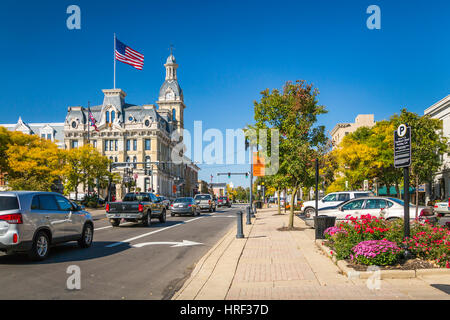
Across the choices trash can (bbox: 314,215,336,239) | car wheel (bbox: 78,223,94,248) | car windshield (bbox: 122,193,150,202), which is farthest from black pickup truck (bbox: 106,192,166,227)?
trash can (bbox: 314,215,336,239)

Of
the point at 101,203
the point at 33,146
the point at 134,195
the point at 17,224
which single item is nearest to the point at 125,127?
the point at 101,203

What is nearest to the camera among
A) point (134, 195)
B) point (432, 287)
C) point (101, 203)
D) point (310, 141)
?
point (432, 287)

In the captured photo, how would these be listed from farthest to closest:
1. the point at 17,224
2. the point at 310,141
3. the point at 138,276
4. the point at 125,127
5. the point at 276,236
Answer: the point at 125,127, the point at 310,141, the point at 276,236, the point at 17,224, the point at 138,276

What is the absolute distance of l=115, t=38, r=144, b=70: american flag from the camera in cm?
5003

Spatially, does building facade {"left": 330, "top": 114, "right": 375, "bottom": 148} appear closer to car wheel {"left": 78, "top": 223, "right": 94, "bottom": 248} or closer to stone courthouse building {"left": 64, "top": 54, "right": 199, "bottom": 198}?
stone courthouse building {"left": 64, "top": 54, "right": 199, "bottom": 198}

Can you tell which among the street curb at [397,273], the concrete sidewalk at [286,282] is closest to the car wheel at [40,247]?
the concrete sidewalk at [286,282]

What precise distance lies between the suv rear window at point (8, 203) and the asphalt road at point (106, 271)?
1.30 m

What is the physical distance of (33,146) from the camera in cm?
4662

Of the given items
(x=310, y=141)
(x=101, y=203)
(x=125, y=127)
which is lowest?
(x=101, y=203)

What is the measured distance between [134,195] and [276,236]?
31.7 feet

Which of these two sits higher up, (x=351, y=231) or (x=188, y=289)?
(x=351, y=231)

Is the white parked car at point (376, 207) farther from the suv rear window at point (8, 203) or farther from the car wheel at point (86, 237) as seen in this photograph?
the suv rear window at point (8, 203)

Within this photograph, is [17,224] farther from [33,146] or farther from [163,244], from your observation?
[33,146]

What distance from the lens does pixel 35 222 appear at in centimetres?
949
